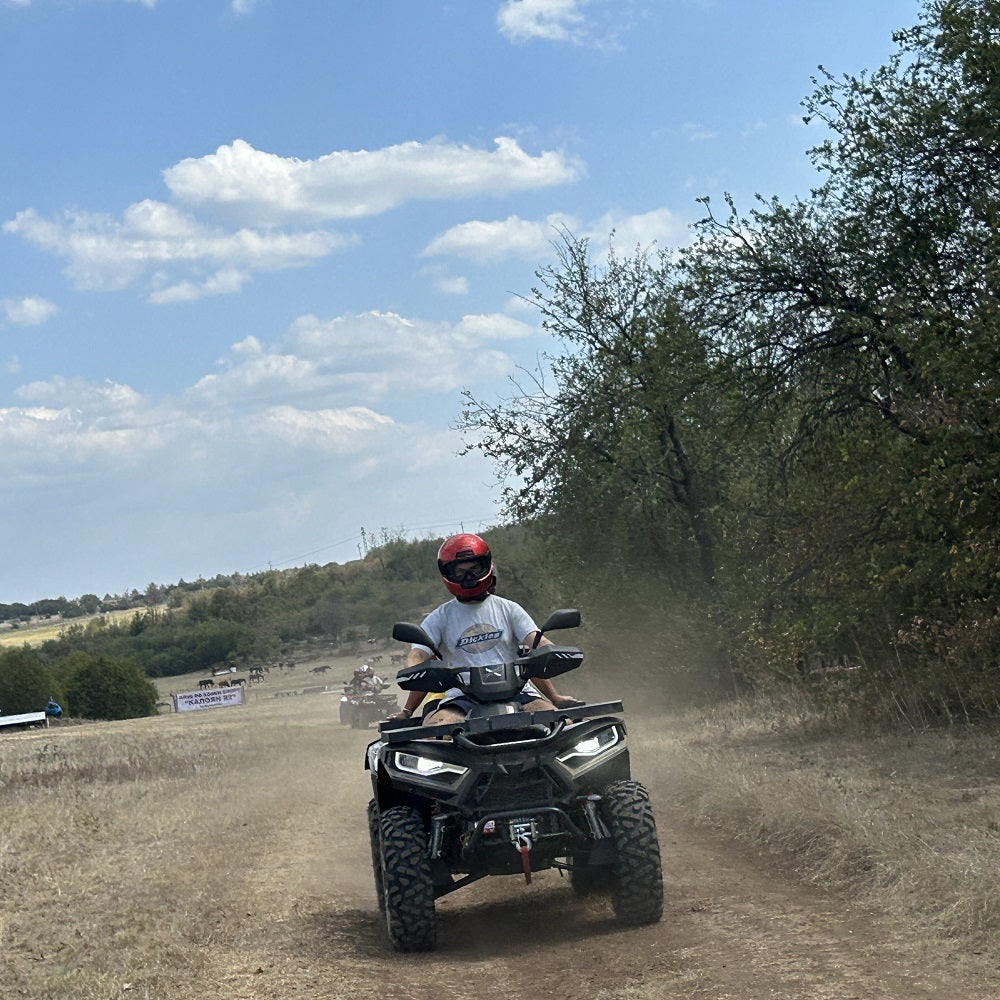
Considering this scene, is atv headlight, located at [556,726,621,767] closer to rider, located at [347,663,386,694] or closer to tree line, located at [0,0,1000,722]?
tree line, located at [0,0,1000,722]

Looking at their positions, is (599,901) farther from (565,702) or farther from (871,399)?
(871,399)

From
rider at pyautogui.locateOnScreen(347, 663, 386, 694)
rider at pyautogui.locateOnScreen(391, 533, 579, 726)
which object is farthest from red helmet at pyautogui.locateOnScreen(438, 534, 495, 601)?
rider at pyautogui.locateOnScreen(347, 663, 386, 694)

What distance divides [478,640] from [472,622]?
0.46ft

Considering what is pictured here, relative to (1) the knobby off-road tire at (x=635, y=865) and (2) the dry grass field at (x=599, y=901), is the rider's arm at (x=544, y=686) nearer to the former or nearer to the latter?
(1) the knobby off-road tire at (x=635, y=865)

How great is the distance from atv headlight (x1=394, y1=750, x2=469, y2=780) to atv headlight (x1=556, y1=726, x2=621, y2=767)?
0.60 metres

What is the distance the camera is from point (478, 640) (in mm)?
8508

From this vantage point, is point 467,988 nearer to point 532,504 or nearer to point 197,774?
point 197,774

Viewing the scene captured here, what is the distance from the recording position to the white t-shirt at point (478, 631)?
8.52 metres

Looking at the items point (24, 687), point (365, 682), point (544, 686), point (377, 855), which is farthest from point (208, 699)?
point (544, 686)

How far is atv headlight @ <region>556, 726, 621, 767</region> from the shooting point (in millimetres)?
7777

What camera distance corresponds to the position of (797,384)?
64.7 ft

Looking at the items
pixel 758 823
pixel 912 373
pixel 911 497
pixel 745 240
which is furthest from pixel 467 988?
pixel 745 240

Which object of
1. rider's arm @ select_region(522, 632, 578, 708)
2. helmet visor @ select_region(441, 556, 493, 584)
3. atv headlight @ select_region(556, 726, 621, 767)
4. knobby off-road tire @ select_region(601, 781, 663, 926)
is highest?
helmet visor @ select_region(441, 556, 493, 584)

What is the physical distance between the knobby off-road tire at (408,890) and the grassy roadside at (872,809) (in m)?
2.55
